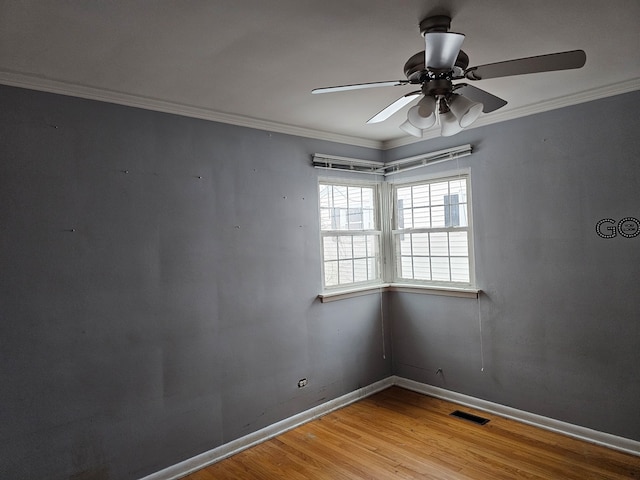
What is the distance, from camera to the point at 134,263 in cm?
274

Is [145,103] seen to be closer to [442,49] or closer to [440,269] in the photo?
[442,49]

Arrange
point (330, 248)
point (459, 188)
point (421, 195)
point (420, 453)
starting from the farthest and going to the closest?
1. point (421, 195)
2. point (330, 248)
3. point (459, 188)
4. point (420, 453)

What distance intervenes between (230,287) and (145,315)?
66 centimetres

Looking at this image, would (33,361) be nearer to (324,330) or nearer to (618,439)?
(324,330)

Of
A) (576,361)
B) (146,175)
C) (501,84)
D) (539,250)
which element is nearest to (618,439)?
(576,361)

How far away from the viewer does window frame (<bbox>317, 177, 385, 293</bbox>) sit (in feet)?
12.9

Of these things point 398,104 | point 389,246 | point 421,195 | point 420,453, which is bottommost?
point 420,453

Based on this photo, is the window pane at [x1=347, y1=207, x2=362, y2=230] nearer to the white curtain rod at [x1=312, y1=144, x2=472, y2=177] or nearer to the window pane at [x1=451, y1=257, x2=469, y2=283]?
the white curtain rod at [x1=312, y1=144, x2=472, y2=177]

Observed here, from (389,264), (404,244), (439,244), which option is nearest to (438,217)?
(439,244)

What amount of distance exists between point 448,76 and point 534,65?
1.18 ft

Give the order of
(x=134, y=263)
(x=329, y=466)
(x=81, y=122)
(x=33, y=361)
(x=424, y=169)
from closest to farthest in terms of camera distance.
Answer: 1. (x=33, y=361)
2. (x=81, y=122)
3. (x=134, y=263)
4. (x=329, y=466)
5. (x=424, y=169)

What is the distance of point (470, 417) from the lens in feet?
11.8

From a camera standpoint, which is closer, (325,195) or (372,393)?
(325,195)

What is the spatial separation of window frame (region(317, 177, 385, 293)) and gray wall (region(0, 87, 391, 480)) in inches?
6.7
